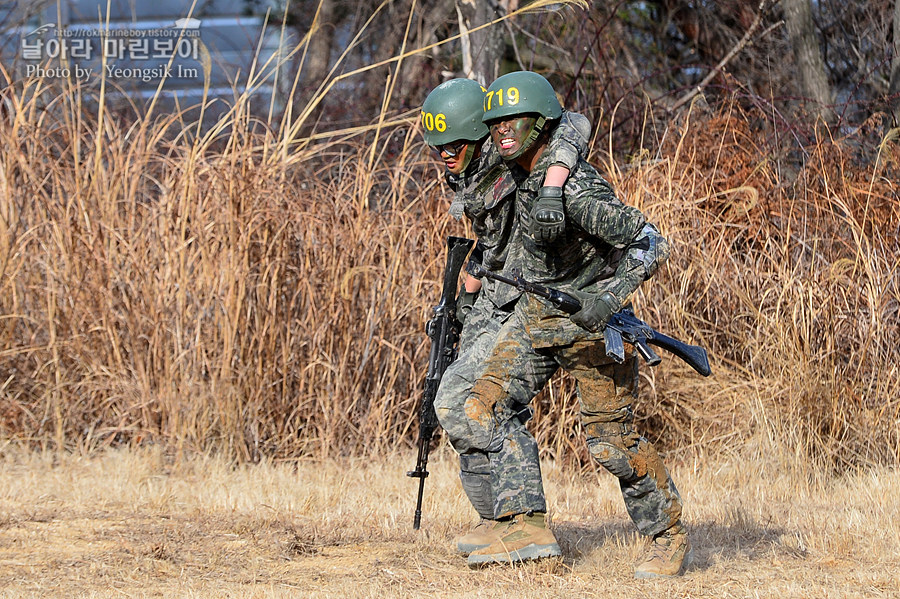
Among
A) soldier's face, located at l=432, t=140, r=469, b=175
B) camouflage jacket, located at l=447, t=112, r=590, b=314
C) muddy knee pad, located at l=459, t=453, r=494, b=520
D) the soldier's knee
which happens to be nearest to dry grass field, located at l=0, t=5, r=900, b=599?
muddy knee pad, located at l=459, t=453, r=494, b=520

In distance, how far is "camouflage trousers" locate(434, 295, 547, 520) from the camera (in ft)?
13.4

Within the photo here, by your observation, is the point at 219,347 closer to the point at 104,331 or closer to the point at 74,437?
the point at 104,331

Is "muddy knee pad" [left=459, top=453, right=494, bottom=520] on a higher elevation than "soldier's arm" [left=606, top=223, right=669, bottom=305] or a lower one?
lower

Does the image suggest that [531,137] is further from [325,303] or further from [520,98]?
[325,303]

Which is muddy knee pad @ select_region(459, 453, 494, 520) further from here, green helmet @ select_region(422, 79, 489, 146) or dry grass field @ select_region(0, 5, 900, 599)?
dry grass field @ select_region(0, 5, 900, 599)

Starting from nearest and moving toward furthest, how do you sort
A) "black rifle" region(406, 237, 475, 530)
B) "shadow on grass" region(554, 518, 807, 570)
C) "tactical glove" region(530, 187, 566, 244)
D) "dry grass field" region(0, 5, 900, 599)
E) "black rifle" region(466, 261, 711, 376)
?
"tactical glove" region(530, 187, 566, 244) → "black rifle" region(466, 261, 711, 376) → "black rifle" region(406, 237, 475, 530) → "shadow on grass" region(554, 518, 807, 570) → "dry grass field" region(0, 5, 900, 599)

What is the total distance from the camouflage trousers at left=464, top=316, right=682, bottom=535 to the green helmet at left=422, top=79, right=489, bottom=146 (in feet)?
2.36

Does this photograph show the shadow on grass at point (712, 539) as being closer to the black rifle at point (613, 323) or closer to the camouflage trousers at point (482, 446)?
the camouflage trousers at point (482, 446)

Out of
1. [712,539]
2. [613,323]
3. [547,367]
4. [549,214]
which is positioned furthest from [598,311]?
[712,539]

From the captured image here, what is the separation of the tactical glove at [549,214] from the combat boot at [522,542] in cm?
109

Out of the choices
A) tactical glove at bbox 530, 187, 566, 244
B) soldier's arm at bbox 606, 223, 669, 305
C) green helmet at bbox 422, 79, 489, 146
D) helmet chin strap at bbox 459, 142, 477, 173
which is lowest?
soldier's arm at bbox 606, 223, 669, 305

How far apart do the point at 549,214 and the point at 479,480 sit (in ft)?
3.79

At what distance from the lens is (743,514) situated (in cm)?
537

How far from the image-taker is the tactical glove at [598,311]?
375 cm
